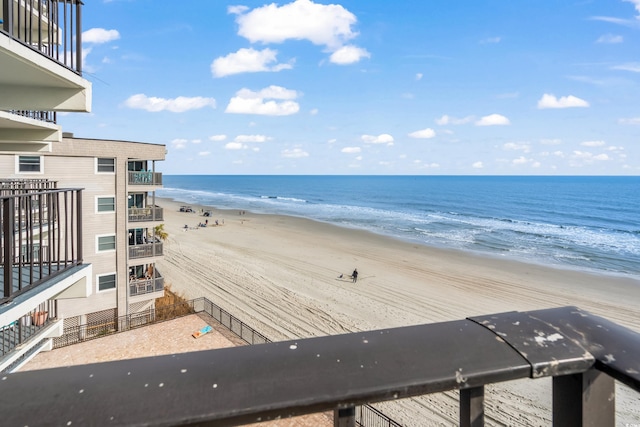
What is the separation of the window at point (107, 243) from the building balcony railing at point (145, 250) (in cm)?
69

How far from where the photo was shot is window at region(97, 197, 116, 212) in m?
16.0

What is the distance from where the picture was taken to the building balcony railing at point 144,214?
1698cm

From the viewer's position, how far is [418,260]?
3259 cm

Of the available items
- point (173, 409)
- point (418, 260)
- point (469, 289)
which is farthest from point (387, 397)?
point (418, 260)

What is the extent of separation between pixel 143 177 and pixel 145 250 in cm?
320

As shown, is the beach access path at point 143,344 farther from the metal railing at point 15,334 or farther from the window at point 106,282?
the metal railing at point 15,334

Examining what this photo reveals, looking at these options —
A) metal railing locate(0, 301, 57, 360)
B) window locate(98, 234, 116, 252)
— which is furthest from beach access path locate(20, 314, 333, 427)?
metal railing locate(0, 301, 57, 360)

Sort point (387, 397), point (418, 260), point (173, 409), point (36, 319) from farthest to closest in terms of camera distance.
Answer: point (418, 260), point (36, 319), point (387, 397), point (173, 409)

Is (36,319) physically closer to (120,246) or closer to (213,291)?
(120,246)

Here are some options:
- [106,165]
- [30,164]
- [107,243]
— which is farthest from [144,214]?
[30,164]

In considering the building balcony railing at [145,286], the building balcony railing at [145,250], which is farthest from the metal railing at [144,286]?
the building balcony railing at [145,250]

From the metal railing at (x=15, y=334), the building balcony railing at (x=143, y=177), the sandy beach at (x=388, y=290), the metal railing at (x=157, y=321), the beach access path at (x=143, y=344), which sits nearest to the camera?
the metal railing at (x=15, y=334)

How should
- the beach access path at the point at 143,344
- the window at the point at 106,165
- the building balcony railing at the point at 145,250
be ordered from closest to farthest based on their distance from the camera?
1. the beach access path at the point at 143,344
2. the window at the point at 106,165
3. the building balcony railing at the point at 145,250

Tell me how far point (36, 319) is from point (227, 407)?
1020cm
